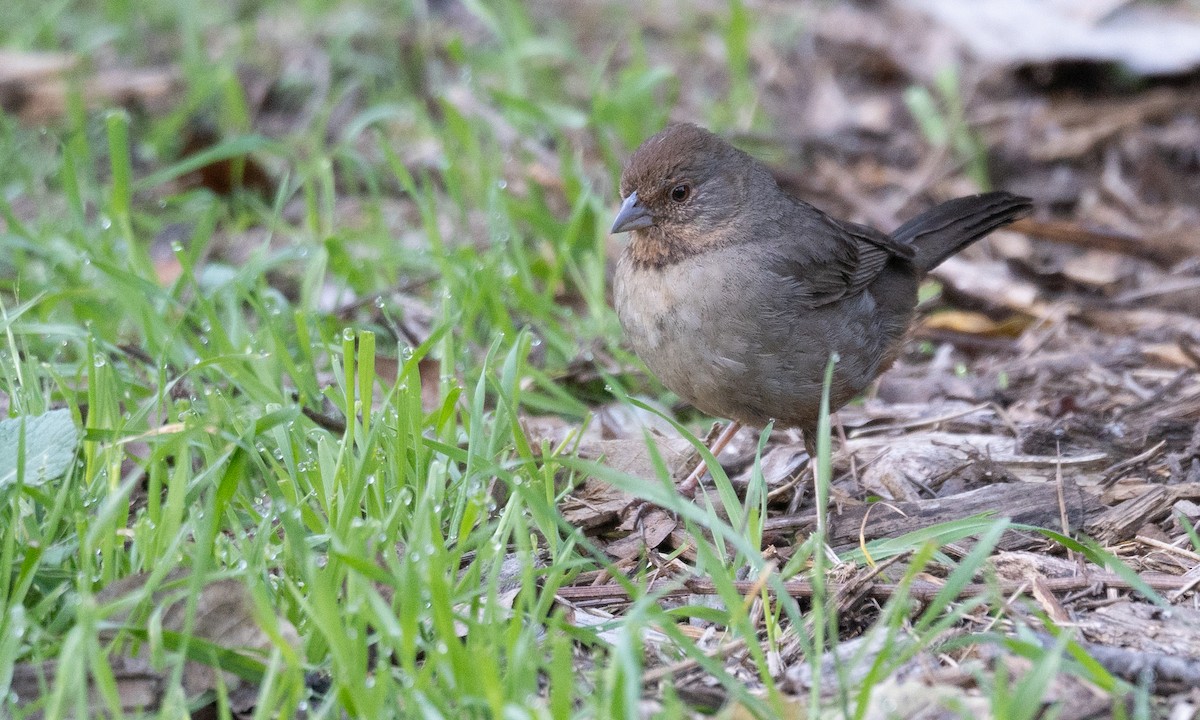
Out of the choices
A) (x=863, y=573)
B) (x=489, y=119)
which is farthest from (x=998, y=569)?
(x=489, y=119)

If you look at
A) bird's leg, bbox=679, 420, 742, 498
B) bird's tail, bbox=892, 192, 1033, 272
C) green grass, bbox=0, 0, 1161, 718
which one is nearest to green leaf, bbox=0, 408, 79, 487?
green grass, bbox=0, 0, 1161, 718

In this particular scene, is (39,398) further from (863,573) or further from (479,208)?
(479,208)

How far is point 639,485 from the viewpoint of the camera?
306 cm

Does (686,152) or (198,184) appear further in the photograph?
(198,184)

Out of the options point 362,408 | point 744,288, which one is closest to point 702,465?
point 744,288

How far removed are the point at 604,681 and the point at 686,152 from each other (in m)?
2.40

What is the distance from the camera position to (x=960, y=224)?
204 inches

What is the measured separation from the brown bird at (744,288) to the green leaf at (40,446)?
1.85m

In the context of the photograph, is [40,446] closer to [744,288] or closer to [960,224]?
[744,288]

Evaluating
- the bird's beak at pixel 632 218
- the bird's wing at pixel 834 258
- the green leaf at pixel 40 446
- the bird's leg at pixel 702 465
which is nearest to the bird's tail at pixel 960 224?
the bird's wing at pixel 834 258

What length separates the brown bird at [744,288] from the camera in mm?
4242

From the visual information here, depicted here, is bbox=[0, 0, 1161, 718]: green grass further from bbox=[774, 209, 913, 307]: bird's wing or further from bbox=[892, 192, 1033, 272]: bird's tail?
bbox=[892, 192, 1033, 272]: bird's tail

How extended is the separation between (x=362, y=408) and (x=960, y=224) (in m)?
2.72

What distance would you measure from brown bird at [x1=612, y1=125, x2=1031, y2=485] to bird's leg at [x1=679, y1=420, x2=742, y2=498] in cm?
3
